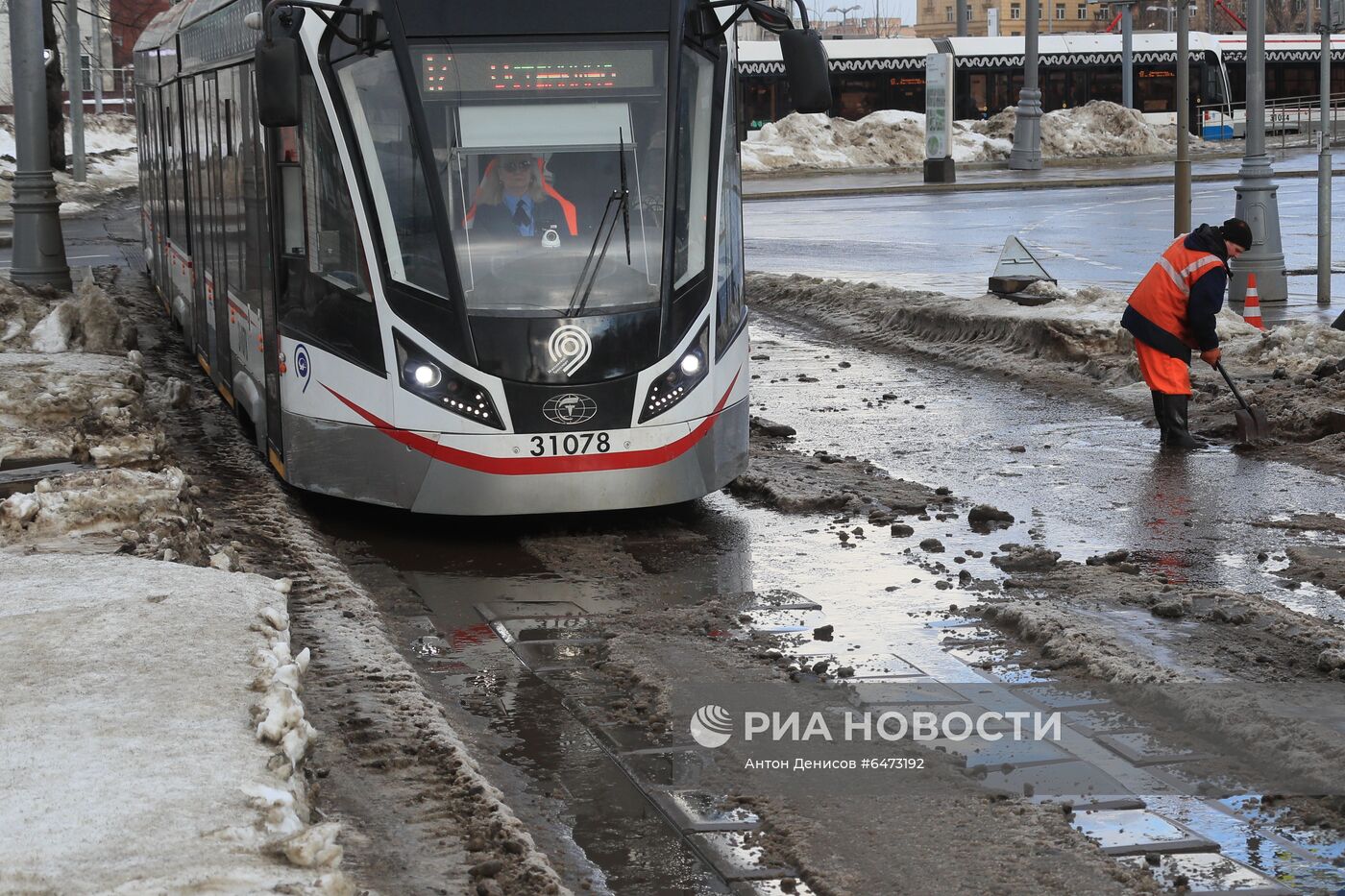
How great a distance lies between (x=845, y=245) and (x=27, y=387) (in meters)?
17.5

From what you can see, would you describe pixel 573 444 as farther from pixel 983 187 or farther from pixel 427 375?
pixel 983 187

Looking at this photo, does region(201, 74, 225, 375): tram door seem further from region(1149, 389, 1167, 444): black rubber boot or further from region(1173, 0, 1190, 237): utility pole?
region(1173, 0, 1190, 237): utility pole

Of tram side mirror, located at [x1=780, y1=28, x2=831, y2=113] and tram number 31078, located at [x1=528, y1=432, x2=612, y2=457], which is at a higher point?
tram side mirror, located at [x1=780, y1=28, x2=831, y2=113]

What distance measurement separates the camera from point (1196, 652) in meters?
6.93

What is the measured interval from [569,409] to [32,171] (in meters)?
12.0

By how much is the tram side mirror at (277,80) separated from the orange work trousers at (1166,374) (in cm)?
602

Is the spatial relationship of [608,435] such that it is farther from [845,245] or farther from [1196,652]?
[845,245]

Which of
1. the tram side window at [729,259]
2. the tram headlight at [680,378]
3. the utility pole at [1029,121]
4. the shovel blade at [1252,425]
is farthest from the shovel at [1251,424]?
the utility pole at [1029,121]

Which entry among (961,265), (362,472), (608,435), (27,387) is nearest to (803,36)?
(608,435)

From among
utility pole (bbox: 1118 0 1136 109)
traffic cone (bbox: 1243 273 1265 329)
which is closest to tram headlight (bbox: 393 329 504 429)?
traffic cone (bbox: 1243 273 1265 329)

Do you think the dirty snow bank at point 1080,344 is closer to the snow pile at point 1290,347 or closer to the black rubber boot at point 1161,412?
the snow pile at point 1290,347

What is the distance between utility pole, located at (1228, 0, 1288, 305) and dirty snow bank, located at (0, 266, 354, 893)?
41.4 ft

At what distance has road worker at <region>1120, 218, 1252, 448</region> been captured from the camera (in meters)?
11.9

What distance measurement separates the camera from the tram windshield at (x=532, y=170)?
9172 millimetres
